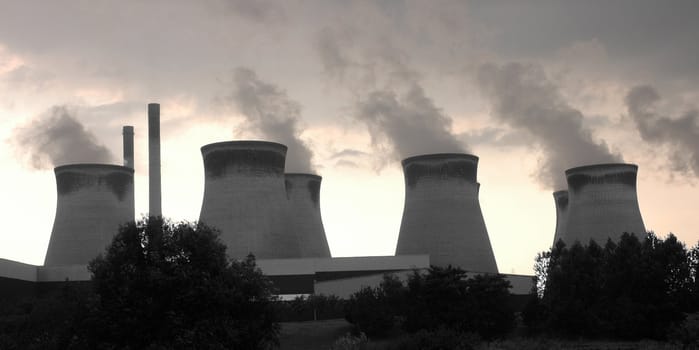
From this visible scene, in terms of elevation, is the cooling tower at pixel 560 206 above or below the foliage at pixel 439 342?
above

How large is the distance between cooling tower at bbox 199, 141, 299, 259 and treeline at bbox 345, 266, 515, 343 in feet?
25.7

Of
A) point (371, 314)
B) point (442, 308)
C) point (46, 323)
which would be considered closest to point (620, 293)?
point (442, 308)

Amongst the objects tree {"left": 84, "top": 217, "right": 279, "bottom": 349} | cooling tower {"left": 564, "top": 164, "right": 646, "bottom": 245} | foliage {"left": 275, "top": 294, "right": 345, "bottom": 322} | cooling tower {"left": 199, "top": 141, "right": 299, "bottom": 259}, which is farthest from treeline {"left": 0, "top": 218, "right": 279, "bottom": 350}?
cooling tower {"left": 564, "top": 164, "right": 646, "bottom": 245}

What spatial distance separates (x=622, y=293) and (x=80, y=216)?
23.6m

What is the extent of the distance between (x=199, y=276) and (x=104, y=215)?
23121 millimetres

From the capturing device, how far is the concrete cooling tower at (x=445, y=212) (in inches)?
1678

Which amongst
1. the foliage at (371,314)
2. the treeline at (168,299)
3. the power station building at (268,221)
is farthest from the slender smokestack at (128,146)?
the treeline at (168,299)

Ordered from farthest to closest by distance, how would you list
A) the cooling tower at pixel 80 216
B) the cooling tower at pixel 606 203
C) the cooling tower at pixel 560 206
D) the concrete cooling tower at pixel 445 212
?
1. the cooling tower at pixel 560 206
2. the cooling tower at pixel 606 203
3. the cooling tower at pixel 80 216
4. the concrete cooling tower at pixel 445 212

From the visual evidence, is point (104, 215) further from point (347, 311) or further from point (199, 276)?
point (199, 276)

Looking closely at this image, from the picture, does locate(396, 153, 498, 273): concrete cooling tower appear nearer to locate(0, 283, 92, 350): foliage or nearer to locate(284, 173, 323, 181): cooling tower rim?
locate(284, 173, 323, 181): cooling tower rim

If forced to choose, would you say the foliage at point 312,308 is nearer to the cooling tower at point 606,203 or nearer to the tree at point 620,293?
the tree at point 620,293

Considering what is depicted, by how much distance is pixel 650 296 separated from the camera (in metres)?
33.3

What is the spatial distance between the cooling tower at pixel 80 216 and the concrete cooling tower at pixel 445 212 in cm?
1311

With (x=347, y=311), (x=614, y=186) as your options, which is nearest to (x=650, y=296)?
(x=347, y=311)
